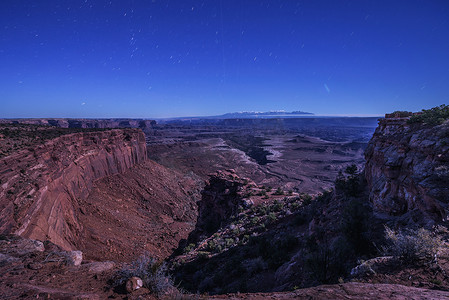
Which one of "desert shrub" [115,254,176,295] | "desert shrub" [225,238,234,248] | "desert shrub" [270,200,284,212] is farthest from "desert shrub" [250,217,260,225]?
"desert shrub" [115,254,176,295]

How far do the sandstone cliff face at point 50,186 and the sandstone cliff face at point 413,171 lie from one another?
15821mm

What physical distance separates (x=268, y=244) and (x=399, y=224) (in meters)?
5.95

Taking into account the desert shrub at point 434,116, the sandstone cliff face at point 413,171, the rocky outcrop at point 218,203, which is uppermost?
the desert shrub at point 434,116

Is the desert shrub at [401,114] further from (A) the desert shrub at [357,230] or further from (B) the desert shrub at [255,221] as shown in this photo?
(B) the desert shrub at [255,221]

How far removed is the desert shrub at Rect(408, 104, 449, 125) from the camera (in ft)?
26.3

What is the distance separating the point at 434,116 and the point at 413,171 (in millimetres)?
2847

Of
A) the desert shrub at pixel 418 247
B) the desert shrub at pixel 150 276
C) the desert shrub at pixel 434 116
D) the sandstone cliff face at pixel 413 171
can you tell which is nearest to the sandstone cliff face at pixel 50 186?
the desert shrub at pixel 150 276

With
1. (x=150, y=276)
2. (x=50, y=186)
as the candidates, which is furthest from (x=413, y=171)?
(x=50, y=186)

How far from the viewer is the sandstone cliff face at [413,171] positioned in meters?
6.14

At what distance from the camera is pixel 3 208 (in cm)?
1036

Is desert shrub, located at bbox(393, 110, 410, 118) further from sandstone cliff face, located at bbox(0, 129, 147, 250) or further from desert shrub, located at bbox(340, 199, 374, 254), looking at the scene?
sandstone cliff face, located at bbox(0, 129, 147, 250)

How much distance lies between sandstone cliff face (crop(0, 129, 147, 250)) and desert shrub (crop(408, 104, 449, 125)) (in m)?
18.0

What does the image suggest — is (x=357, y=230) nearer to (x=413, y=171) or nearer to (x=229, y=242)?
(x=413, y=171)

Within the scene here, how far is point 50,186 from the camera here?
588 inches
